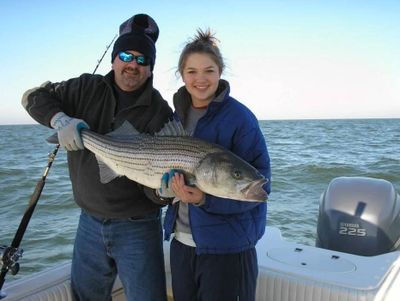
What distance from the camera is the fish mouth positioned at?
2752 mm

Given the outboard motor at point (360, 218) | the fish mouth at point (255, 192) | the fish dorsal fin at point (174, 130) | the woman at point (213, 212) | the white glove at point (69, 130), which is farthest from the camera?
the outboard motor at point (360, 218)

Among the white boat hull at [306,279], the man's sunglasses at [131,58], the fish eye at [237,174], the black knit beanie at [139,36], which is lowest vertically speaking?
the white boat hull at [306,279]

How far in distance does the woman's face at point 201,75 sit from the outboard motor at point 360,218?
Answer: 2.83m

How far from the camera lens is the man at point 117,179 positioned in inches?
136

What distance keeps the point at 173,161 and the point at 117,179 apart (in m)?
0.73

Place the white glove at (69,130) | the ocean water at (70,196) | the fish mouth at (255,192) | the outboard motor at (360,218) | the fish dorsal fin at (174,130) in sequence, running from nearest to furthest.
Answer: the fish mouth at (255,192) → the fish dorsal fin at (174,130) → the white glove at (69,130) → the outboard motor at (360,218) → the ocean water at (70,196)

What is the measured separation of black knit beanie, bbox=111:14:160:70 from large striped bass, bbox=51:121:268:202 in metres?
0.69

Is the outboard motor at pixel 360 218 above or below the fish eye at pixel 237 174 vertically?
below

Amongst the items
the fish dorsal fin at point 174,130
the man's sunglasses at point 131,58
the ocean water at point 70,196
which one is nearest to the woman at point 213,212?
the fish dorsal fin at point 174,130

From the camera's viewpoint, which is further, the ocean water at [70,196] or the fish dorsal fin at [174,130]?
the ocean water at [70,196]

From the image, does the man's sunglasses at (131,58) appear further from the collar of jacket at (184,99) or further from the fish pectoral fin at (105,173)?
the fish pectoral fin at (105,173)

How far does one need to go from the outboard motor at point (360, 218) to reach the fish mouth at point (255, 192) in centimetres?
269

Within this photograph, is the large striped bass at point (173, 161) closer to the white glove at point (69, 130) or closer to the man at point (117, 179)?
the white glove at point (69, 130)

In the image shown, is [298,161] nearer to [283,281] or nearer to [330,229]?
[330,229]
